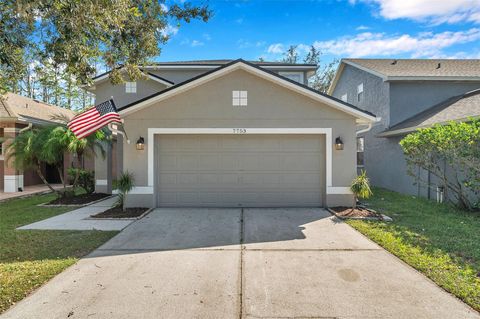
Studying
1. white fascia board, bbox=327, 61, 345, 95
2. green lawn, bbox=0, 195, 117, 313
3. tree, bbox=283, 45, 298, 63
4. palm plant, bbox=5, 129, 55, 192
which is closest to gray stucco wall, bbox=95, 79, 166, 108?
palm plant, bbox=5, 129, 55, 192

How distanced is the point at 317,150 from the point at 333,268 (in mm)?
4999

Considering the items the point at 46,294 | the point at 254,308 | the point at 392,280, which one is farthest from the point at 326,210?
the point at 46,294

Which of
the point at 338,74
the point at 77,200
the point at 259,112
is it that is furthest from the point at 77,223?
the point at 338,74

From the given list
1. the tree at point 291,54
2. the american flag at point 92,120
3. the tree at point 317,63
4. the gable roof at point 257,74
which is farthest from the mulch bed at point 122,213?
the tree at point 291,54

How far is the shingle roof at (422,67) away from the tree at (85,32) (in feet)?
32.7

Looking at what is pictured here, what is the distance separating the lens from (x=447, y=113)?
10.4 metres

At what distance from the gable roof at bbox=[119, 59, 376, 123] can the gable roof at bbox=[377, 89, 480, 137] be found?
128 inches

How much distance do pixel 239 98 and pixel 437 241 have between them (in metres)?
6.14

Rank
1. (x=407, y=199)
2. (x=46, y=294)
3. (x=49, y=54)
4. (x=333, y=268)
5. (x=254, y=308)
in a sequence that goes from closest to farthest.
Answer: (x=254, y=308) < (x=46, y=294) < (x=333, y=268) < (x=49, y=54) < (x=407, y=199)

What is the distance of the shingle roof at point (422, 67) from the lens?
42.0 ft

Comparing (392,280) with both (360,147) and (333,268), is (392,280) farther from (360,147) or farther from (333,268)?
(360,147)

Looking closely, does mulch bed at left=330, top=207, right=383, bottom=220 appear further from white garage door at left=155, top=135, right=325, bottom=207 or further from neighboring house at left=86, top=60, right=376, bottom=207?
white garage door at left=155, top=135, right=325, bottom=207

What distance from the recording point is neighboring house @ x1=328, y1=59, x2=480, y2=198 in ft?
37.1

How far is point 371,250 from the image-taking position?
197 inches
